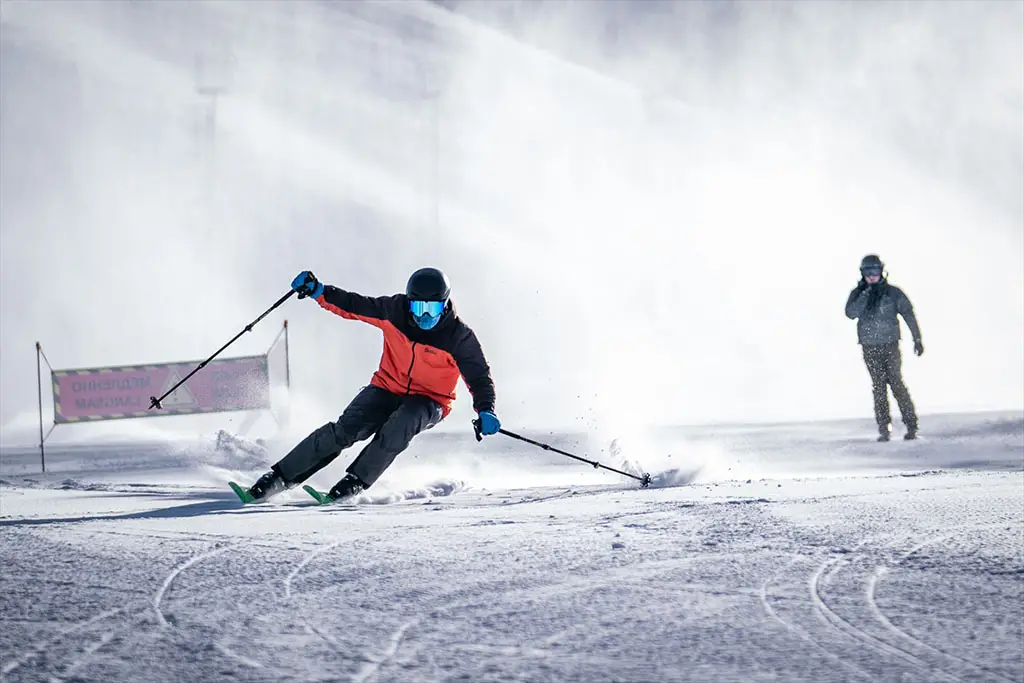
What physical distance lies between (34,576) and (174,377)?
8.57m

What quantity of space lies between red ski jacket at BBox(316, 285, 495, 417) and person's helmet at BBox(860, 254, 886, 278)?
5.05 m

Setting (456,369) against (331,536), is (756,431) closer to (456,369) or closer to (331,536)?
(456,369)

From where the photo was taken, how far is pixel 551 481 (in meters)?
9.44

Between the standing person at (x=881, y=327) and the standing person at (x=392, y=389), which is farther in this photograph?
the standing person at (x=881, y=327)

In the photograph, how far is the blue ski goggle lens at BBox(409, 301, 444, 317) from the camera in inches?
259

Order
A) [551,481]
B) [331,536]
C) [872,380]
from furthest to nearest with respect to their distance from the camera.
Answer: [872,380] → [551,481] → [331,536]

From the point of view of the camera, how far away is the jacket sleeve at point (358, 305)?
22.4 ft

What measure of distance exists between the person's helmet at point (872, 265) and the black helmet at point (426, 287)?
212 inches

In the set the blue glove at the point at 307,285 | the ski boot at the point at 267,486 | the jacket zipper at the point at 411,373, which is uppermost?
the blue glove at the point at 307,285

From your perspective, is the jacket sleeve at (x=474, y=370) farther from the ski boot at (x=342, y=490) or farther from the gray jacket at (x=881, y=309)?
the gray jacket at (x=881, y=309)

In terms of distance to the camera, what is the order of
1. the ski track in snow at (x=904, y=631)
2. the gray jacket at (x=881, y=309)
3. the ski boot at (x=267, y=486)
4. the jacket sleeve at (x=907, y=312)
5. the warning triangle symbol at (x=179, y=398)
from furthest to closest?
1. the warning triangle symbol at (x=179, y=398)
2. the gray jacket at (x=881, y=309)
3. the jacket sleeve at (x=907, y=312)
4. the ski boot at (x=267, y=486)
5. the ski track in snow at (x=904, y=631)

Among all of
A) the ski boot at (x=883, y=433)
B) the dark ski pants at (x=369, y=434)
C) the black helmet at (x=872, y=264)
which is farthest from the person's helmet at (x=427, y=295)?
the ski boot at (x=883, y=433)

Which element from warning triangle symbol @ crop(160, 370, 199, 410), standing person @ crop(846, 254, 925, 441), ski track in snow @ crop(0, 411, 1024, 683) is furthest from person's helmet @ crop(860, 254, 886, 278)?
warning triangle symbol @ crop(160, 370, 199, 410)

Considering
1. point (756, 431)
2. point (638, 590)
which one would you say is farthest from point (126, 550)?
point (756, 431)
